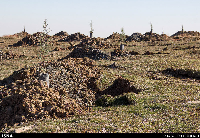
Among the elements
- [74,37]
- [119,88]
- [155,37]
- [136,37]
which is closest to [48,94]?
[119,88]

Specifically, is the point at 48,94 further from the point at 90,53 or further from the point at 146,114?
the point at 90,53

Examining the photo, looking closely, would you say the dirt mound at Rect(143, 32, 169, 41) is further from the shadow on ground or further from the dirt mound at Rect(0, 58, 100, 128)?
the dirt mound at Rect(0, 58, 100, 128)

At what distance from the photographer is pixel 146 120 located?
53.1 ft

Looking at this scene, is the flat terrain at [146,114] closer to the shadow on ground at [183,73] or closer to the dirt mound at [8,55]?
the shadow on ground at [183,73]

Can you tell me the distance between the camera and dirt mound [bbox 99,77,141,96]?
80.4 ft

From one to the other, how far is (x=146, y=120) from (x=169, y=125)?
5.60 feet

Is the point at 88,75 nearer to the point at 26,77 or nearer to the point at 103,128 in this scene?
the point at 26,77

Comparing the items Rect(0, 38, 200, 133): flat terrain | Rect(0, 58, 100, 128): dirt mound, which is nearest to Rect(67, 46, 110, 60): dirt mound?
Rect(0, 38, 200, 133): flat terrain

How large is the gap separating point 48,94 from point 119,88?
888 centimetres

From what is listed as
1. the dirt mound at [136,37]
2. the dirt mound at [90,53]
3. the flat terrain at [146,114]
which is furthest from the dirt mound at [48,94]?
the dirt mound at [136,37]

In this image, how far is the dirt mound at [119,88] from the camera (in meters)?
24.5

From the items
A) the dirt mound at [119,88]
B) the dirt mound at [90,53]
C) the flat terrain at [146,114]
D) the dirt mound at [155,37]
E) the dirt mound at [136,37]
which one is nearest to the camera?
the flat terrain at [146,114]

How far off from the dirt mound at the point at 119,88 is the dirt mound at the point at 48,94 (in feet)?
6.72
